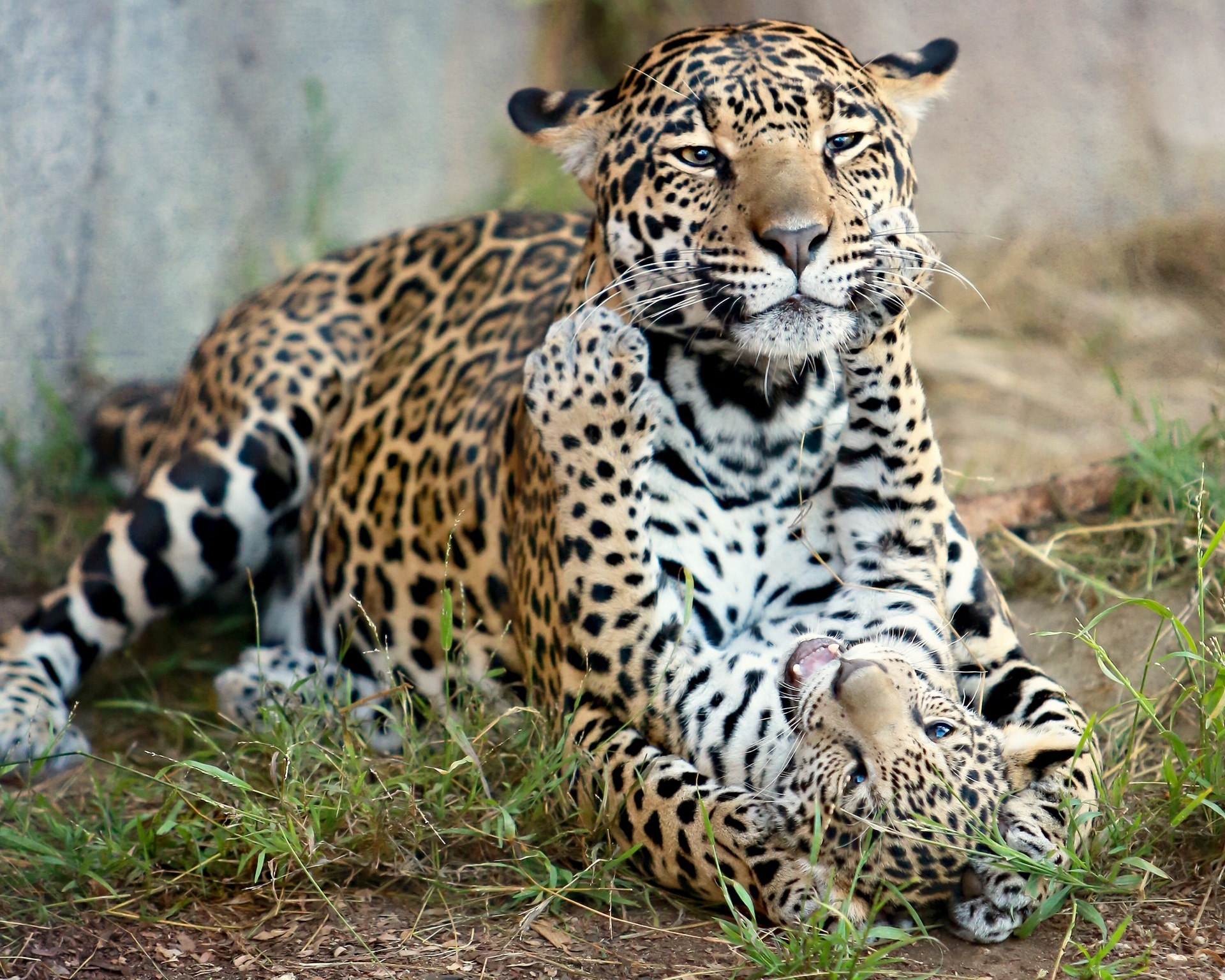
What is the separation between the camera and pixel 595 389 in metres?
4.23

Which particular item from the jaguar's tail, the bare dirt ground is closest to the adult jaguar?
the bare dirt ground

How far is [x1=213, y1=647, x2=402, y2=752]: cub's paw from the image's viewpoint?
4969 mm

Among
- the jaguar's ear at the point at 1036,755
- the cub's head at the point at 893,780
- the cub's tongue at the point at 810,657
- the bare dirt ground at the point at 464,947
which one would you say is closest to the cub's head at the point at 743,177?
the cub's tongue at the point at 810,657

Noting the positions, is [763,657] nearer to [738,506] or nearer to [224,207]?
[738,506]

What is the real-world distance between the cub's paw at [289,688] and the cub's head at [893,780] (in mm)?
1634

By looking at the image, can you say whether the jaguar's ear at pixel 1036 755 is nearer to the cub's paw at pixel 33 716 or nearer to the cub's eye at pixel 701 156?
the cub's eye at pixel 701 156

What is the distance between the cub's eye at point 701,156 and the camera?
13.6ft

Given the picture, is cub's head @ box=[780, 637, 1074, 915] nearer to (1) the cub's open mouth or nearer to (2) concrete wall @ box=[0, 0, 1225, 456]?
(1) the cub's open mouth

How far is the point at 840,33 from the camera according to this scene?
8.97m

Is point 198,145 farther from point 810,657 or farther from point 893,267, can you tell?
point 810,657

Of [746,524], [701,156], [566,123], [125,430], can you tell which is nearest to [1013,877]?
[746,524]

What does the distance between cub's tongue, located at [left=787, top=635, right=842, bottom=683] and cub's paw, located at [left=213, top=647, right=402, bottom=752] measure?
1444 millimetres

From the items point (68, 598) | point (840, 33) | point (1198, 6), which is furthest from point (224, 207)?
point (1198, 6)

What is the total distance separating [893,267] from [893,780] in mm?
1468
